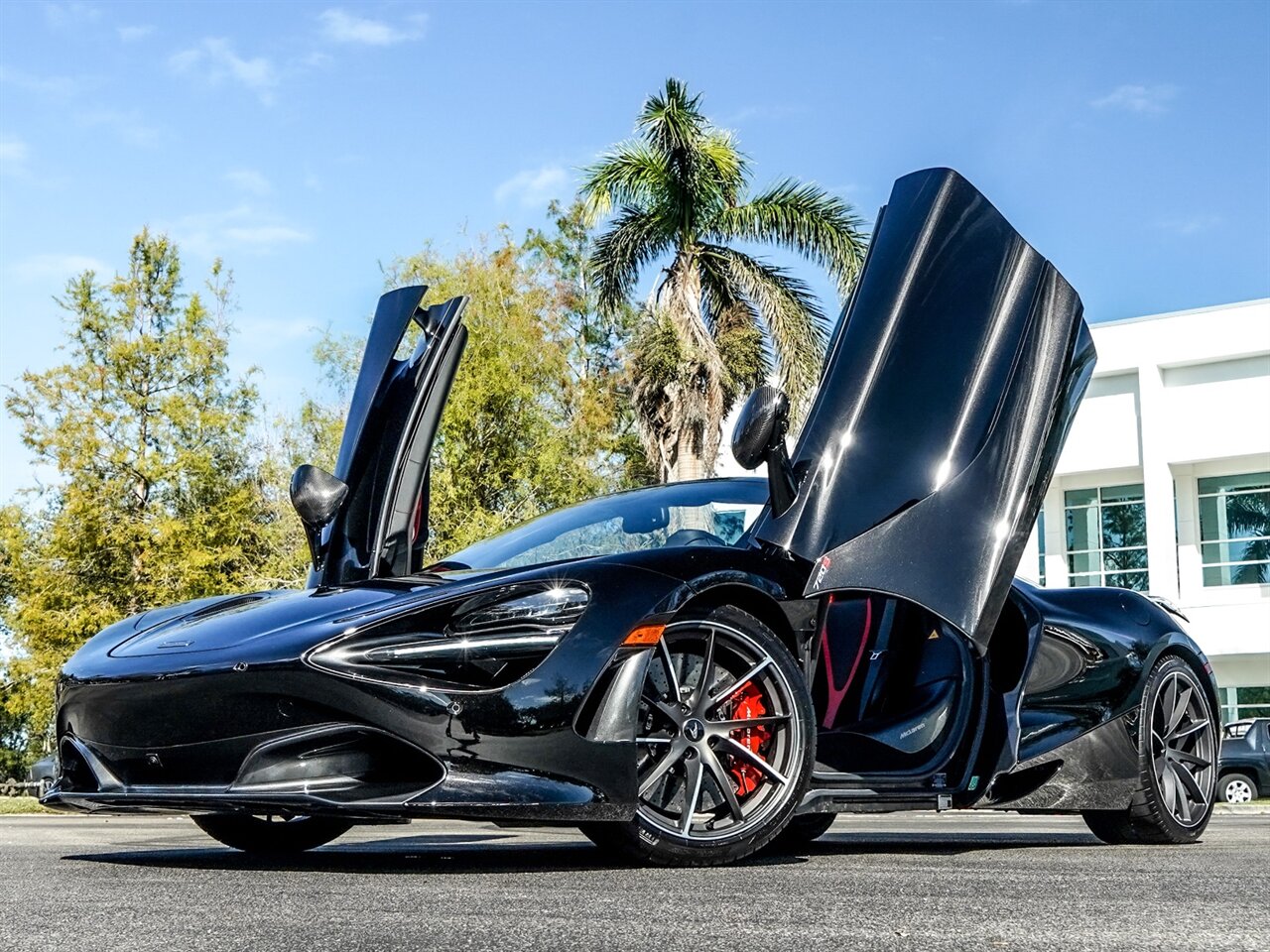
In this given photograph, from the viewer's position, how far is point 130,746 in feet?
13.8

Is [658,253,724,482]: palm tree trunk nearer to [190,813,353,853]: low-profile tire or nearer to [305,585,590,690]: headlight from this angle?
[190,813,353,853]: low-profile tire

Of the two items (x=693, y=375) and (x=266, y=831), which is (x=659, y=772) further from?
(x=693, y=375)

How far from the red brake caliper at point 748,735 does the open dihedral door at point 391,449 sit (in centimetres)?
143

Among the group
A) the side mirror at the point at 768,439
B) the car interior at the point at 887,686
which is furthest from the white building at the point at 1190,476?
the side mirror at the point at 768,439

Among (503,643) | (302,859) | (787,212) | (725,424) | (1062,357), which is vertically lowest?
(302,859)

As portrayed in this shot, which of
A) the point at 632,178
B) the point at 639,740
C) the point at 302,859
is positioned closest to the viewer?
the point at 639,740

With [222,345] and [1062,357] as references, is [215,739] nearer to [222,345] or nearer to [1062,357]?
[1062,357]

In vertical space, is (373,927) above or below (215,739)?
below

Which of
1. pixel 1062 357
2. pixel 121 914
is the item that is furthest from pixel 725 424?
pixel 121 914

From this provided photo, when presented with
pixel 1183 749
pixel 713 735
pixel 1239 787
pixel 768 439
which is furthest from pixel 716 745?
pixel 1239 787

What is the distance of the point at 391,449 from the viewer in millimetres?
5383

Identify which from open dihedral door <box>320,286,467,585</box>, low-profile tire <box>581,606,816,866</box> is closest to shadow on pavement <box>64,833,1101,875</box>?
low-profile tire <box>581,606,816,866</box>

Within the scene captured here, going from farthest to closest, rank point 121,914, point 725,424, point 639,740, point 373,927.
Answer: point 725,424 → point 639,740 → point 121,914 → point 373,927

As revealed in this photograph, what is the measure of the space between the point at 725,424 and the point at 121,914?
2260 cm
